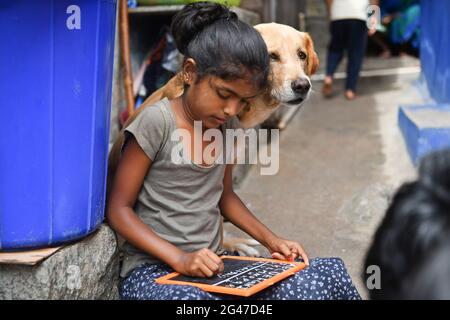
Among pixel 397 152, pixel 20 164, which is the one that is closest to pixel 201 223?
pixel 20 164

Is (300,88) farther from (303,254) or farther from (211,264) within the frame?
(211,264)

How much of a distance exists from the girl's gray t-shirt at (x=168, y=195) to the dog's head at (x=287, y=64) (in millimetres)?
827

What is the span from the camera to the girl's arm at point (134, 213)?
5.83 ft

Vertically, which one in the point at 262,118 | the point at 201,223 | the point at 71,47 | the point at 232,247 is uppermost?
the point at 71,47

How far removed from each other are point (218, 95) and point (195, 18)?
11.5 inches

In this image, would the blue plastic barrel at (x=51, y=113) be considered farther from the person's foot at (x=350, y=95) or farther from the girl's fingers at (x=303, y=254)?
the person's foot at (x=350, y=95)

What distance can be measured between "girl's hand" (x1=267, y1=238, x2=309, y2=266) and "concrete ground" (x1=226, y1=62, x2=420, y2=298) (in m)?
0.42

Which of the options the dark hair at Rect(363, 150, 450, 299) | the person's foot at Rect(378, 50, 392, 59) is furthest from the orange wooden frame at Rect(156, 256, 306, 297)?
the person's foot at Rect(378, 50, 392, 59)

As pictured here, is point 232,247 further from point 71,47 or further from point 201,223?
point 71,47

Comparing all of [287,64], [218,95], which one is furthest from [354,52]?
[218,95]

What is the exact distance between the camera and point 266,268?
1844 millimetres

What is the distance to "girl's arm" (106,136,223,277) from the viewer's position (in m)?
1.78

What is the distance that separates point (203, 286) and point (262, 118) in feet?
4.39

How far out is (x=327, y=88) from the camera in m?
5.98
